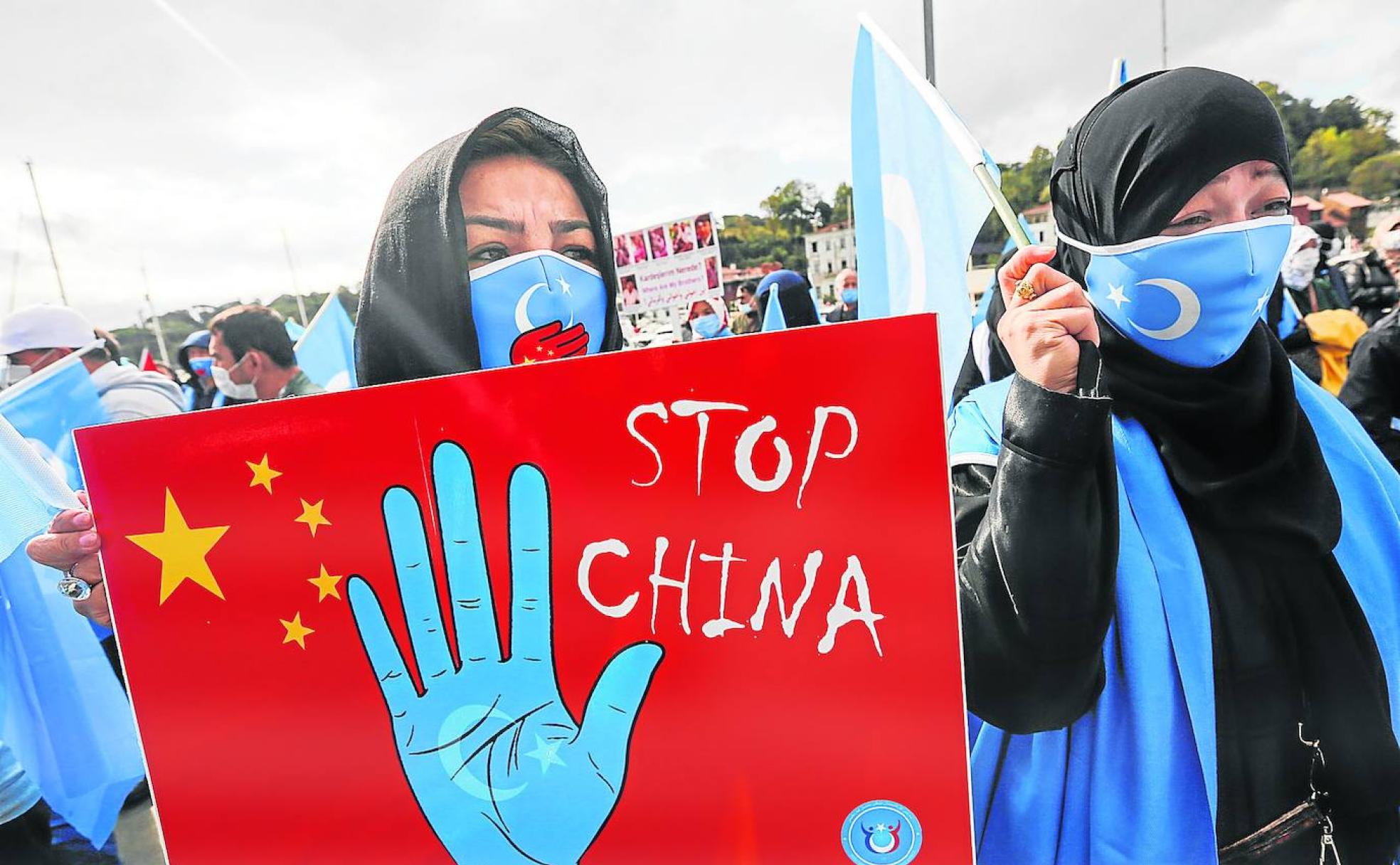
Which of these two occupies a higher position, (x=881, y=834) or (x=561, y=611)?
(x=561, y=611)

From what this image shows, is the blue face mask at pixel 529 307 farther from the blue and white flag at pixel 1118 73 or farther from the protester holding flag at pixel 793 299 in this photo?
the protester holding flag at pixel 793 299

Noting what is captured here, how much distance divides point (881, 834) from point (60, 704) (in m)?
2.50

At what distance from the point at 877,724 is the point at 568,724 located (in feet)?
1.50

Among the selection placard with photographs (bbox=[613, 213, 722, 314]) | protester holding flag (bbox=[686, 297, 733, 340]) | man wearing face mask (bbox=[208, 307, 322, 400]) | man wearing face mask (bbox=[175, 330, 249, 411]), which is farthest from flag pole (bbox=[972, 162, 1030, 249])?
man wearing face mask (bbox=[175, 330, 249, 411])

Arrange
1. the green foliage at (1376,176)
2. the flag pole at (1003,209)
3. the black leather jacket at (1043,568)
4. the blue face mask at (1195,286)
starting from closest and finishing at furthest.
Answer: the black leather jacket at (1043,568) → the flag pole at (1003,209) → the blue face mask at (1195,286) → the green foliage at (1376,176)

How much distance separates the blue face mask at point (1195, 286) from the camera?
1.18 metres

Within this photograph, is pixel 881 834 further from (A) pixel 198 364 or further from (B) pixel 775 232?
(B) pixel 775 232

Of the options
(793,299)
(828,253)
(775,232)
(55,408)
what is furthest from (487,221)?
(828,253)

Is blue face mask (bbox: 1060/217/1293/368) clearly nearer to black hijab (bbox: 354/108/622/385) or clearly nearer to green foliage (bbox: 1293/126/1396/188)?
black hijab (bbox: 354/108/622/385)

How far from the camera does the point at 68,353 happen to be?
11.5 ft

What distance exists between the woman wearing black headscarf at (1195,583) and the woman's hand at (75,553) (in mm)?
1480

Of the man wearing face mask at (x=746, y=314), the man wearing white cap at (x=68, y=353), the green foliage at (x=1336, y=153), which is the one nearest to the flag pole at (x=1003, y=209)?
the man wearing white cap at (x=68, y=353)

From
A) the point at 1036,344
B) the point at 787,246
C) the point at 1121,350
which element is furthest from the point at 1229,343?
the point at 787,246

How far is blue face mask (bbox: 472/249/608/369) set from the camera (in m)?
1.41
